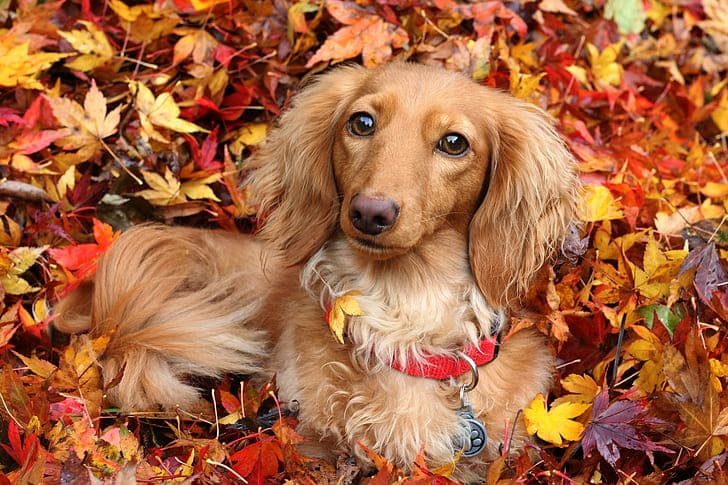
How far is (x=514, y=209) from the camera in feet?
9.57

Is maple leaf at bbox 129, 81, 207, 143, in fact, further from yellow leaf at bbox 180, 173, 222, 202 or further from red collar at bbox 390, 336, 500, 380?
red collar at bbox 390, 336, 500, 380

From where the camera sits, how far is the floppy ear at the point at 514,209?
9.55 feet

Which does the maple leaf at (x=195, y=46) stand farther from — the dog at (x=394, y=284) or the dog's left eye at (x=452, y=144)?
the dog's left eye at (x=452, y=144)

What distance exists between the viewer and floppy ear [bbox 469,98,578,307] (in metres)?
2.91

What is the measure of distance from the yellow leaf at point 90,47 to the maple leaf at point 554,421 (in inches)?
93.0

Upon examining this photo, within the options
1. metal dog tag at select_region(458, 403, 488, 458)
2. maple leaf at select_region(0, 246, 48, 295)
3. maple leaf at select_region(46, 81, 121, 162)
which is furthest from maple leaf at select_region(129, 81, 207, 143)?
metal dog tag at select_region(458, 403, 488, 458)

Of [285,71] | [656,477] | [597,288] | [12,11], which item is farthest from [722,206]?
[12,11]

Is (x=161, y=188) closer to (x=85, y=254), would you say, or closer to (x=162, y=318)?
(x=85, y=254)

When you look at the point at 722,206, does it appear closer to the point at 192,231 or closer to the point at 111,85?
the point at 192,231

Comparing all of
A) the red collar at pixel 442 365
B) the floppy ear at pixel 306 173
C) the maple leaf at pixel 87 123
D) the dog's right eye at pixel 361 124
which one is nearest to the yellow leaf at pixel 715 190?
the red collar at pixel 442 365

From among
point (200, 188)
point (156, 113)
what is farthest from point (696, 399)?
point (156, 113)

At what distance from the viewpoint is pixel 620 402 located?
8.95 feet

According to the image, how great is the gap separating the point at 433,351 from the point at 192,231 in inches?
46.5

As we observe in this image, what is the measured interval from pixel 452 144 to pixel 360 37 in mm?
1217
